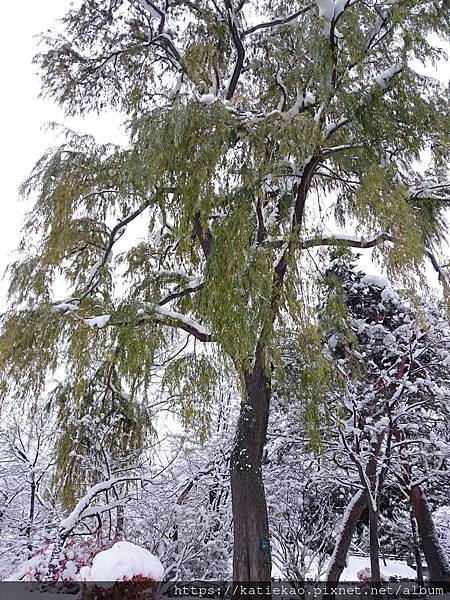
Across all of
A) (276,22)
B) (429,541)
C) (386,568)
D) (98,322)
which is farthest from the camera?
(386,568)

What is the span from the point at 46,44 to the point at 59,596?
13.7ft

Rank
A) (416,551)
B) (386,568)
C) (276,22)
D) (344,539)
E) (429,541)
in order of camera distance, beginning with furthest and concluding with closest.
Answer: (386,568), (416,551), (429,541), (344,539), (276,22)

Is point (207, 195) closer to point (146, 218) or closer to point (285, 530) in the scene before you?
point (146, 218)

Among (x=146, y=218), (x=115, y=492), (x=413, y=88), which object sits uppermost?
(x=413, y=88)

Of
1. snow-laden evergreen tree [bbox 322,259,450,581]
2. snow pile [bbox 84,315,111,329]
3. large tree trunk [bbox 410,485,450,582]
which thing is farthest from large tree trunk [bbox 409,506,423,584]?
snow pile [bbox 84,315,111,329]

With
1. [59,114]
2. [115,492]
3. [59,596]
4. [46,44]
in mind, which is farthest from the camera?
[115,492]

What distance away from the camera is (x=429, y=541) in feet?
20.4

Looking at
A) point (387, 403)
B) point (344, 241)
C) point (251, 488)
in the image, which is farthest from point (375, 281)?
point (251, 488)

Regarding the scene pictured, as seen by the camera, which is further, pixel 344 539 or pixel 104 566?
pixel 344 539

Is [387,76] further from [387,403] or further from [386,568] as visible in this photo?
[386,568]

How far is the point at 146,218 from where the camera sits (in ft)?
12.2

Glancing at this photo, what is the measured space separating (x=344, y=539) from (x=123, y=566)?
292 cm

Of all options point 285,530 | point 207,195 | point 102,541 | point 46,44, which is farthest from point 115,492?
point 46,44

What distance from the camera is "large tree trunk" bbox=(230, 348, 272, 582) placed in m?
3.17
